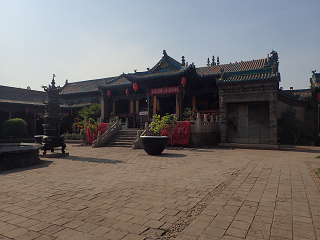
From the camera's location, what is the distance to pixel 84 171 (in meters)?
6.08

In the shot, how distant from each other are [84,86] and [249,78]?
19209mm

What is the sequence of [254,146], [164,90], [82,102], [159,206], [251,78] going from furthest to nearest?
[82,102], [164,90], [251,78], [254,146], [159,206]

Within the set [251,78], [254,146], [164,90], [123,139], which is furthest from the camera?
[164,90]

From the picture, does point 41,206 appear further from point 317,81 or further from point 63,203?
point 317,81

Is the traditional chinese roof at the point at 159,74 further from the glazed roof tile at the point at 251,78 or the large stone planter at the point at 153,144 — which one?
the large stone planter at the point at 153,144

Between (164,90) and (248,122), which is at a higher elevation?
(164,90)

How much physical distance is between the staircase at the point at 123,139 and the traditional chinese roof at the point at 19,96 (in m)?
12.6

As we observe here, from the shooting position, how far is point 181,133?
13469 millimetres

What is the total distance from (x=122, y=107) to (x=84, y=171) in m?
17.7

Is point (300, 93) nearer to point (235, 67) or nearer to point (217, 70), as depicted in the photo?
point (235, 67)

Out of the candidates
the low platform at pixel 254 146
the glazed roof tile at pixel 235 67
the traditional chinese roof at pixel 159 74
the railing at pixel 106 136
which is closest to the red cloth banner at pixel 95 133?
the railing at pixel 106 136

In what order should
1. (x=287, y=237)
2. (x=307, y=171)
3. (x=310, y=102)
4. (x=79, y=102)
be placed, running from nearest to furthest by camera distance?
(x=287, y=237)
(x=307, y=171)
(x=310, y=102)
(x=79, y=102)

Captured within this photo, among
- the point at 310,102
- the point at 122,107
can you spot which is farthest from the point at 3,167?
the point at 310,102

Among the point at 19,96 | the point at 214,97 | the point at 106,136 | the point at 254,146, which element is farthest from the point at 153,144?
the point at 19,96
